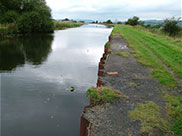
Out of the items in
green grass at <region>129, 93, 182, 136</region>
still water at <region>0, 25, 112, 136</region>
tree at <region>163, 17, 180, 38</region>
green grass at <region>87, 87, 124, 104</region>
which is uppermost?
tree at <region>163, 17, 180, 38</region>

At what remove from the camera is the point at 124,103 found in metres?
4.49

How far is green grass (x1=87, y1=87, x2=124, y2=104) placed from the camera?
14.9 feet

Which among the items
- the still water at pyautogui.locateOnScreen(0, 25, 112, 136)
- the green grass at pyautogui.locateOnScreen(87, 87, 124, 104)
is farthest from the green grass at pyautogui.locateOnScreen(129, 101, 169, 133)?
the still water at pyautogui.locateOnScreen(0, 25, 112, 136)

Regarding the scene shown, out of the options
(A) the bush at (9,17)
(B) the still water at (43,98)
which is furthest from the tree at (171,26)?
(A) the bush at (9,17)

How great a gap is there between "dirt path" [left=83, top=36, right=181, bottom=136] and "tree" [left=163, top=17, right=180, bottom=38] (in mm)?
26510

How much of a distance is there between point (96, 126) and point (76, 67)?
8.80 meters

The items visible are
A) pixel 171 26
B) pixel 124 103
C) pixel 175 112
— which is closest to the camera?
pixel 175 112

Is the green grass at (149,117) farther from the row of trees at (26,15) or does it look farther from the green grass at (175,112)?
the row of trees at (26,15)

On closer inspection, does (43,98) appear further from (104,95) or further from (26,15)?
(26,15)

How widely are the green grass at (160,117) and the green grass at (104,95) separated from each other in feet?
2.22

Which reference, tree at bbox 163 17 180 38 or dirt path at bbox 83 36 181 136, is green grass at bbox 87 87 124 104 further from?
tree at bbox 163 17 180 38

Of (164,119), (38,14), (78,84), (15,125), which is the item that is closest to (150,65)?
(78,84)

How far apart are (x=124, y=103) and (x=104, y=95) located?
0.59 metres

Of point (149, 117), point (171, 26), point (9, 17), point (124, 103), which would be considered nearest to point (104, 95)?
point (124, 103)
